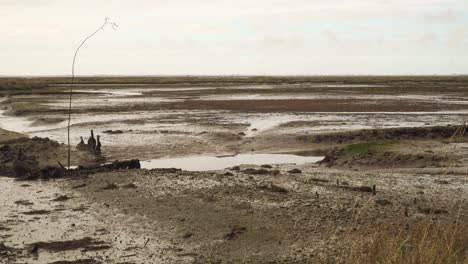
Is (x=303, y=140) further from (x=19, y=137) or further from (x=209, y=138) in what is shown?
(x=19, y=137)

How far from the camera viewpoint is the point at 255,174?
14.8m

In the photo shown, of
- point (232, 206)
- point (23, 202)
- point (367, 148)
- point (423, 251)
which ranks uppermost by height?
point (423, 251)

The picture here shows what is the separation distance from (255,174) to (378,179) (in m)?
3.38

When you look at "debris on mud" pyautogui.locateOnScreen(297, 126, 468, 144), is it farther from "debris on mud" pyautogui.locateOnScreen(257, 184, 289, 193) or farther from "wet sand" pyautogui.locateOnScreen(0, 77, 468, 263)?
"debris on mud" pyautogui.locateOnScreen(257, 184, 289, 193)

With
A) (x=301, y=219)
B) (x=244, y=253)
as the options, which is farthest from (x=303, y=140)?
(x=244, y=253)

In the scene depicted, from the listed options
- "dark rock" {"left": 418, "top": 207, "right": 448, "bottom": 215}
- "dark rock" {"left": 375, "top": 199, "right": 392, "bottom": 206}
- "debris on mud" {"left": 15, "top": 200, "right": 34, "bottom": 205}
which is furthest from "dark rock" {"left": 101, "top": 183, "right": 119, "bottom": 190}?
"dark rock" {"left": 418, "top": 207, "right": 448, "bottom": 215}

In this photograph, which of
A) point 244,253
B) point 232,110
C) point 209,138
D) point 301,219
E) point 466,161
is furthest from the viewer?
point 232,110

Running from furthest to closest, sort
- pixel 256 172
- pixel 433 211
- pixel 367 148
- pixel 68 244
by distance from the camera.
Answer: pixel 367 148 < pixel 256 172 < pixel 433 211 < pixel 68 244

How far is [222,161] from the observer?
65.1 feet

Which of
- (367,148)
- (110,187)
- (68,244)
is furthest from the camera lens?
(367,148)

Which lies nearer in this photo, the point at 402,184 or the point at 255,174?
the point at 402,184

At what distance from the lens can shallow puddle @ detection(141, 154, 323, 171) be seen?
746 inches

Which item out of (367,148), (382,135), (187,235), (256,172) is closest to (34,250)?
(187,235)

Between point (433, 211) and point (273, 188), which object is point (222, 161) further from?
point (433, 211)
